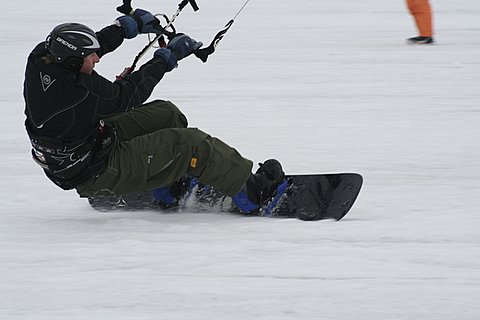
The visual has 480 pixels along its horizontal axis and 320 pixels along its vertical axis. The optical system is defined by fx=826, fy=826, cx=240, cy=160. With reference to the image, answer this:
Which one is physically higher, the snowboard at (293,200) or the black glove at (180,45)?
the black glove at (180,45)

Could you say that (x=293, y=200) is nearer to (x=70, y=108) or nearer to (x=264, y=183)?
(x=264, y=183)

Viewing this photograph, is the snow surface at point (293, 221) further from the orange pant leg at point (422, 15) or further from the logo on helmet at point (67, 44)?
the logo on helmet at point (67, 44)

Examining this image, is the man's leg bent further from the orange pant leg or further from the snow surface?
the orange pant leg

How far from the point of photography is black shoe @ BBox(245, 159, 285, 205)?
4.82m

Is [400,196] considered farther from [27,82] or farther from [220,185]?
[27,82]

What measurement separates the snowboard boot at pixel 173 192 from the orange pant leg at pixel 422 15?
5.94 meters

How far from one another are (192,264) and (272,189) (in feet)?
3.44

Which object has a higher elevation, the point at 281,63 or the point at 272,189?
the point at 272,189

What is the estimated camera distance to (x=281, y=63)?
30.9ft

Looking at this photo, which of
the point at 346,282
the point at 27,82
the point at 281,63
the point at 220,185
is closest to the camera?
the point at 346,282

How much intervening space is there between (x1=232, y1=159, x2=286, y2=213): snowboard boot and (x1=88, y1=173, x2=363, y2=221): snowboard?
0.11 ft

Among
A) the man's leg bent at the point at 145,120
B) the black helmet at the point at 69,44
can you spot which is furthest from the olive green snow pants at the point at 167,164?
the black helmet at the point at 69,44

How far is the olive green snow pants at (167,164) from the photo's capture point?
15.0 ft

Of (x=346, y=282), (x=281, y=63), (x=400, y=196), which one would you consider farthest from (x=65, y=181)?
(x=281, y=63)
